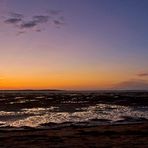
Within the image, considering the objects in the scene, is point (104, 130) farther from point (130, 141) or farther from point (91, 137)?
point (130, 141)

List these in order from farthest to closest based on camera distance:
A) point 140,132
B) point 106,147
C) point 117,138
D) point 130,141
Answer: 1. point 140,132
2. point 117,138
3. point 130,141
4. point 106,147

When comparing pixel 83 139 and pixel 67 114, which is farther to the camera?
pixel 67 114

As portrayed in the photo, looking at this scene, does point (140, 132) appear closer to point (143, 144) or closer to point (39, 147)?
point (143, 144)

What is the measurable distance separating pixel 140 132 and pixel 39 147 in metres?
7.99

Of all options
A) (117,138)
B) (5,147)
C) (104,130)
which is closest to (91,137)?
(117,138)

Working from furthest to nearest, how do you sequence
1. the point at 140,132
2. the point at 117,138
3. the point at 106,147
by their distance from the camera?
the point at 140,132 < the point at 117,138 < the point at 106,147

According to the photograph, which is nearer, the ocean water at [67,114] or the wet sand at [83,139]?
the wet sand at [83,139]

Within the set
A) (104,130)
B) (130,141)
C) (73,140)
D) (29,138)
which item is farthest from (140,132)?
(29,138)

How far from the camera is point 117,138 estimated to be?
19250 mm

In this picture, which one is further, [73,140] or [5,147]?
[73,140]

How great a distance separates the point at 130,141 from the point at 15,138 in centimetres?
675

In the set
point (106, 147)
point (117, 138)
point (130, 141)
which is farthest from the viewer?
point (117, 138)

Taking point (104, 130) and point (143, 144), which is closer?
point (143, 144)

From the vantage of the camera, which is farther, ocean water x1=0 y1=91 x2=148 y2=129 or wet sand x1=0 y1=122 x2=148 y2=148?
ocean water x1=0 y1=91 x2=148 y2=129
